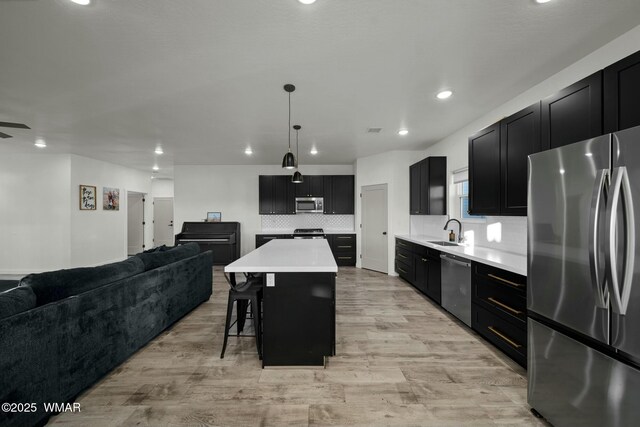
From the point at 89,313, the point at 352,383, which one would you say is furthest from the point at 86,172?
the point at 352,383

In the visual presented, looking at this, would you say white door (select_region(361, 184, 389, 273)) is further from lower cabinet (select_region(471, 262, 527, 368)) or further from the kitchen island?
the kitchen island

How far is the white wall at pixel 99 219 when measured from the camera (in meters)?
5.61

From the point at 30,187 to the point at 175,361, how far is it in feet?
20.7

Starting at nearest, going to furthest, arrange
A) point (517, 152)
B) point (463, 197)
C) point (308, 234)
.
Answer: point (517, 152)
point (463, 197)
point (308, 234)

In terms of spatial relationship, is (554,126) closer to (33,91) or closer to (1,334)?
(1,334)

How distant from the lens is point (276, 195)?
6520 millimetres

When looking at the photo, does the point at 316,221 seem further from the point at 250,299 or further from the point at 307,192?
the point at 250,299

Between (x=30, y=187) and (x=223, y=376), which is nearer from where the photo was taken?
(x=223, y=376)

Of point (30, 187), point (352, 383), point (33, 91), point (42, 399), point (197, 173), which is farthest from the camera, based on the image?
point (197, 173)

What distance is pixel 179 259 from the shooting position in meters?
3.14

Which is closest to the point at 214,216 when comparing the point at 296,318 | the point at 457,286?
the point at 296,318

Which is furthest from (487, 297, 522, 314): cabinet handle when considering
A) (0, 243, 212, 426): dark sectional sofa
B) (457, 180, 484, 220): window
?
(0, 243, 212, 426): dark sectional sofa

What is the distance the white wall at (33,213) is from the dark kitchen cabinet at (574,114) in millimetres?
8129

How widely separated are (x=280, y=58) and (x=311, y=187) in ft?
14.3
